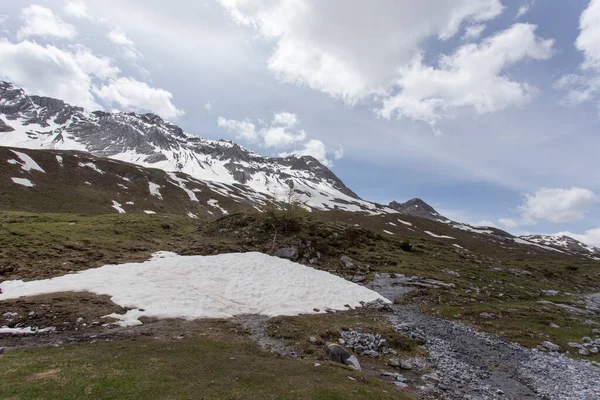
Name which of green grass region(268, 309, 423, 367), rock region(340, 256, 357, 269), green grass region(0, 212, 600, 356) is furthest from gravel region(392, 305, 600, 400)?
rock region(340, 256, 357, 269)

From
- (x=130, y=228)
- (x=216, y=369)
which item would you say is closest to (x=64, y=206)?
(x=130, y=228)

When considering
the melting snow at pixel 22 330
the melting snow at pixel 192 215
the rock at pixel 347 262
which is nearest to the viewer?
the melting snow at pixel 22 330

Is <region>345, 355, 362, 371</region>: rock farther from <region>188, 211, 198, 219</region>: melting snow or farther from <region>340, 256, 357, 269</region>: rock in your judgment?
<region>188, 211, 198, 219</region>: melting snow

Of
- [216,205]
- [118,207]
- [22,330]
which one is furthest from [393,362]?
[216,205]

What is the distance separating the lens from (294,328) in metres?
22.1

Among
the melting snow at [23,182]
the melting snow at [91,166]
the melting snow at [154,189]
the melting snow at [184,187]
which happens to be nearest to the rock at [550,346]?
the melting snow at [23,182]

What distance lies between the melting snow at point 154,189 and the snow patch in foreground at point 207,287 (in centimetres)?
8329

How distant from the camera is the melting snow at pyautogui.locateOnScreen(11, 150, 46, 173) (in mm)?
87619

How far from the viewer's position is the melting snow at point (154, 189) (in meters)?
112

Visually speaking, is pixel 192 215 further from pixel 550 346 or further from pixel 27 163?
pixel 550 346

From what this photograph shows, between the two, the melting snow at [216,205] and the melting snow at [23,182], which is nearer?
the melting snow at [23,182]

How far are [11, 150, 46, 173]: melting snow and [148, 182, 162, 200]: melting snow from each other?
32014 millimetres

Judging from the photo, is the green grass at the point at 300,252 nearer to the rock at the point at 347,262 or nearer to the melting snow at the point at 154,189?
the rock at the point at 347,262

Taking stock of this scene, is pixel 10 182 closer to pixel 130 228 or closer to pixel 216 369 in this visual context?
pixel 130 228
